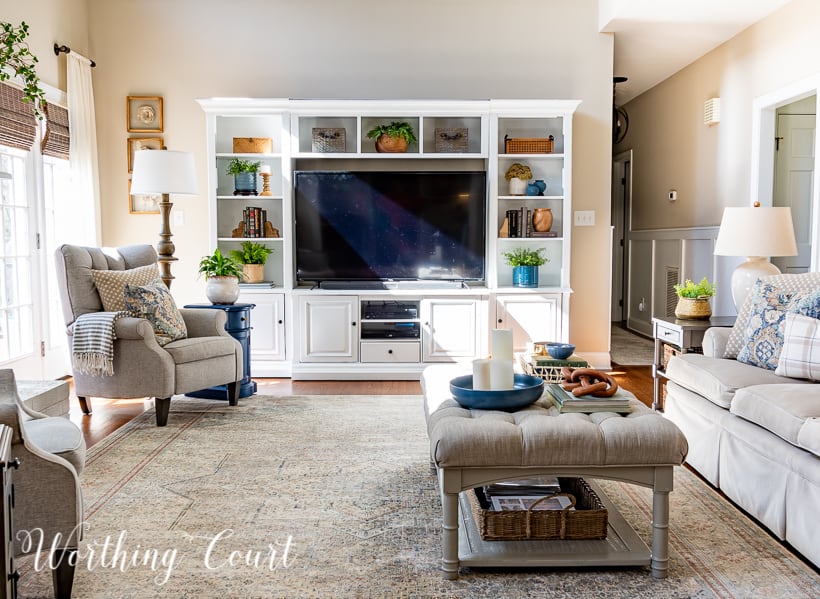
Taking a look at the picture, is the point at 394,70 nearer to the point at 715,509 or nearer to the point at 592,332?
the point at 592,332

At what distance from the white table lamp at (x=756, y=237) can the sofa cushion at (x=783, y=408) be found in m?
1.37

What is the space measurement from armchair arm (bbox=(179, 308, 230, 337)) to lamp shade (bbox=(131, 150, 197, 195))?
0.80 meters

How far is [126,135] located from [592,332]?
4.04 metres

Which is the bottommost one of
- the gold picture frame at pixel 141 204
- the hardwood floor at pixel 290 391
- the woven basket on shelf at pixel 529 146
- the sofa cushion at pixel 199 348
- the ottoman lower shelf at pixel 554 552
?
→ the hardwood floor at pixel 290 391

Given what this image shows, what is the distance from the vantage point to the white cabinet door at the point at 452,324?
5359 mm

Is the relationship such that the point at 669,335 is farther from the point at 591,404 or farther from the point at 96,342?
the point at 96,342

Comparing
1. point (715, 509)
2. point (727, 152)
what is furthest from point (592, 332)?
point (715, 509)

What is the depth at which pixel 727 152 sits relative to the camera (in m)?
5.75

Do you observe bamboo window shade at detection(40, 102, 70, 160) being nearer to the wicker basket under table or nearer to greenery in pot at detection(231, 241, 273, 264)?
greenery in pot at detection(231, 241, 273, 264)

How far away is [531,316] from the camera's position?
541 centimetres

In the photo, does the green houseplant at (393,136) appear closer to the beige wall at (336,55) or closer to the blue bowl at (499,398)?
the beige wall at (336,55)

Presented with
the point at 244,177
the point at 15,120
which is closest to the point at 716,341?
the point at 244,177

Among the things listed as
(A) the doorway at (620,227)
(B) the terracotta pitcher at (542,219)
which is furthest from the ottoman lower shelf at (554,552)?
(A) the doorway at (620,227)

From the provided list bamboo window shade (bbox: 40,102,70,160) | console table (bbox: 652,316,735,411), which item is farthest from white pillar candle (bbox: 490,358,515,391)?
bamboo window shade (bbox: 40,102,70,160)
